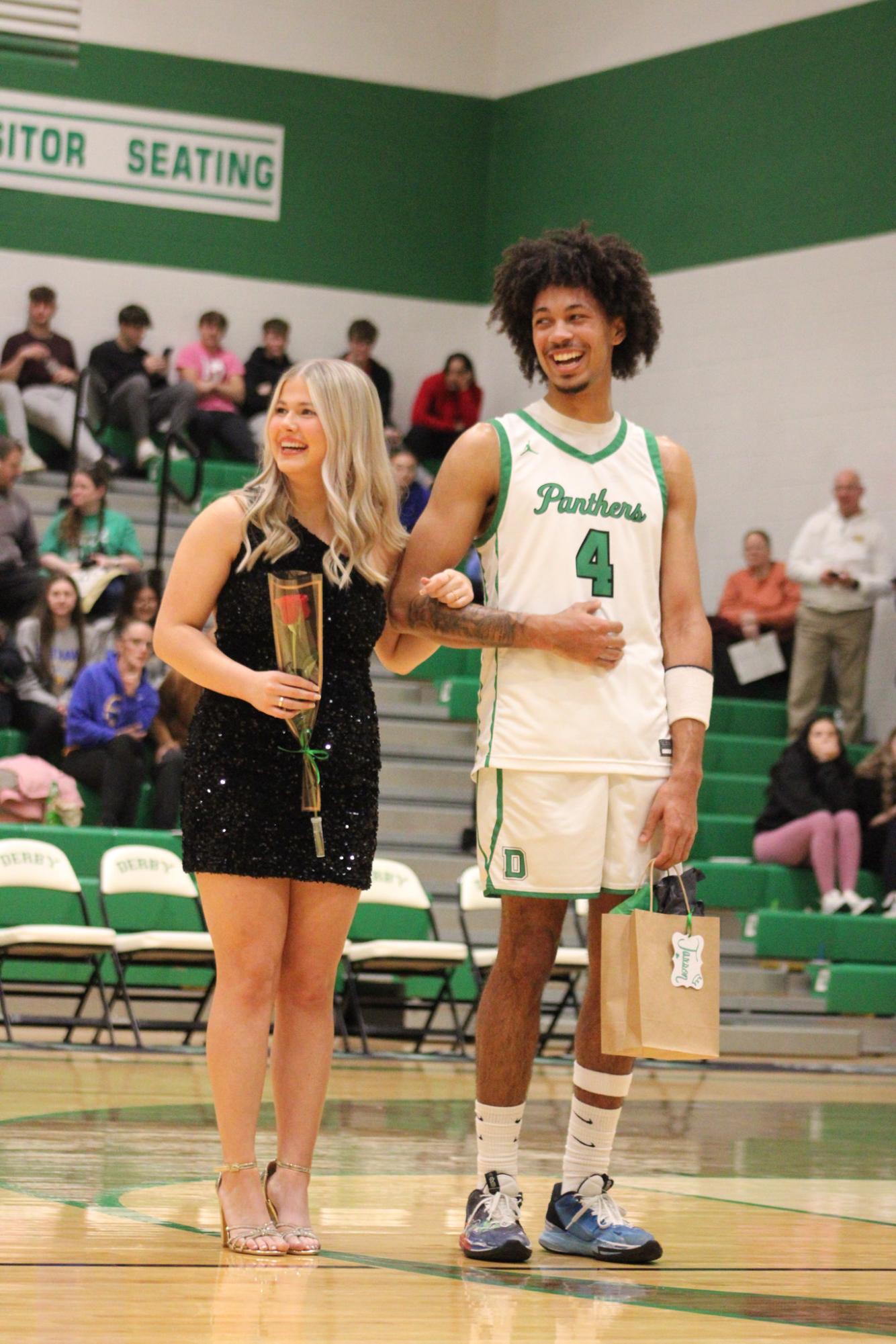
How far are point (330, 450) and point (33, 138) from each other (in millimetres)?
11600

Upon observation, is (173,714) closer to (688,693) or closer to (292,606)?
(688,693)

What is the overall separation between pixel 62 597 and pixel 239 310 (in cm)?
510

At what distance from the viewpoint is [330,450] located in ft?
11.6

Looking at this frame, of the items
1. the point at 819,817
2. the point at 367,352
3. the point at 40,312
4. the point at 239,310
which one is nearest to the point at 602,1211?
the point at 819,817

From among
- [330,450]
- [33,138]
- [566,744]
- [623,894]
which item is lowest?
[623,894]

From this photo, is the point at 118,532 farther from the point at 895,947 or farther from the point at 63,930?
the point at 895,947

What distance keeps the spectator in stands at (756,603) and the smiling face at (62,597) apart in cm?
412

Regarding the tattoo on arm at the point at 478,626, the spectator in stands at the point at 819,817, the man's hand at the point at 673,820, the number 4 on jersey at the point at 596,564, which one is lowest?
the spectator in stands at the point at 819,817

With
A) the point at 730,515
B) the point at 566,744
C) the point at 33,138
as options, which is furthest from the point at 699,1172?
the point at 33,138

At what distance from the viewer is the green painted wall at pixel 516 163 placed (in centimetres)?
1263

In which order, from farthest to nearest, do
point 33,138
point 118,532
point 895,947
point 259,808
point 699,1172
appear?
point 33,138 < point 118,532 < point 895,947 < point 699,1172 < point 259,808

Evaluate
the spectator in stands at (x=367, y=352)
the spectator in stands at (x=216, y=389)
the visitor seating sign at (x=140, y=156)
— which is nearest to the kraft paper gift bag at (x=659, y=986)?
the spectator in stands at (x=216, y=389)

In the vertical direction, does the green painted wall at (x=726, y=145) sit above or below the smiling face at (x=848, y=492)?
above

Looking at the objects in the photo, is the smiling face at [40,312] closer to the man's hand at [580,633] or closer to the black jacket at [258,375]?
the black jacket at [258,375]
